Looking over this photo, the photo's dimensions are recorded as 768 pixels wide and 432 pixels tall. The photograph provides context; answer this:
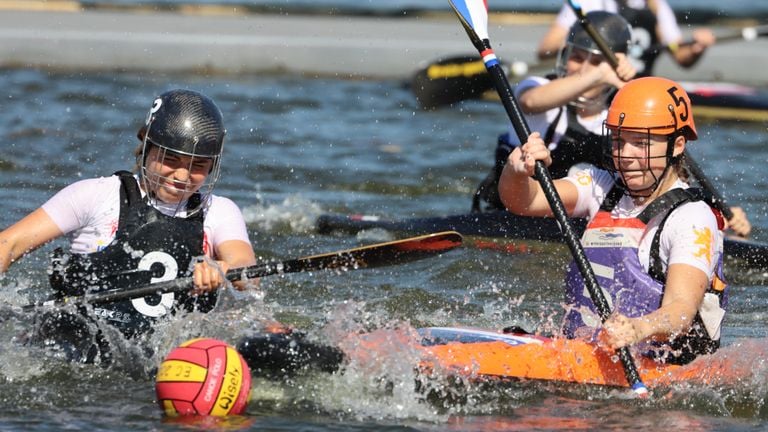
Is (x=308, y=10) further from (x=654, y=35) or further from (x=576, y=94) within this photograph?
(x=576, y=94)

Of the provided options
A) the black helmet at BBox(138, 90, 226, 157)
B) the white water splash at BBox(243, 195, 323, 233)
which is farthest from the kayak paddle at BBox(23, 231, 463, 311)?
the white water splash at BBox(243, 195, 323, 233)

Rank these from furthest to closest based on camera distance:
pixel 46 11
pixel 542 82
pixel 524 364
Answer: pixel 46 11
pixel 542 82
pixel 524 364

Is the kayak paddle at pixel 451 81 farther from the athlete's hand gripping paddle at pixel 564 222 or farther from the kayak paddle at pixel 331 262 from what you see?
the kayak paddle at pixel 331 262

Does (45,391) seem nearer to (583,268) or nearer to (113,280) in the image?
(113,280)

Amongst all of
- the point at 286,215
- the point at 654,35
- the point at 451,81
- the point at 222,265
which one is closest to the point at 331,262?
the point at 222,265

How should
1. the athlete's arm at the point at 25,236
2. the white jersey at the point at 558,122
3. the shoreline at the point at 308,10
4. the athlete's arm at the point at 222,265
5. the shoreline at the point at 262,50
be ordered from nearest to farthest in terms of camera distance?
the athlete's arm at the point at 222,265
the athlete's arm at the point at 25,236
the white jersey at the point at 558,122
the shoreline at the point at 262,50
the shoreline at the point at 308,10

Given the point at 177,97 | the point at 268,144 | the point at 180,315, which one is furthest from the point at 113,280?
the point at 268,144

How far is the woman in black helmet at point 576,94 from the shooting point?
7688 millimetres

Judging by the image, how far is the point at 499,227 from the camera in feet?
27.3

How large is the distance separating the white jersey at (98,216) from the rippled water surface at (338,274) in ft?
1.01

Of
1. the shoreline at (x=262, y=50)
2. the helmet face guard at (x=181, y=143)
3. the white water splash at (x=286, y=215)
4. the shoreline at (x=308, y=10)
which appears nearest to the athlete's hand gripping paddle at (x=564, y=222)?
the helmet face guard at (x=181, y=143)

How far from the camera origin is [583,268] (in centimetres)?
514

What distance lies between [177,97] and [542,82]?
9.77ft

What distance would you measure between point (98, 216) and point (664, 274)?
2.24 m
